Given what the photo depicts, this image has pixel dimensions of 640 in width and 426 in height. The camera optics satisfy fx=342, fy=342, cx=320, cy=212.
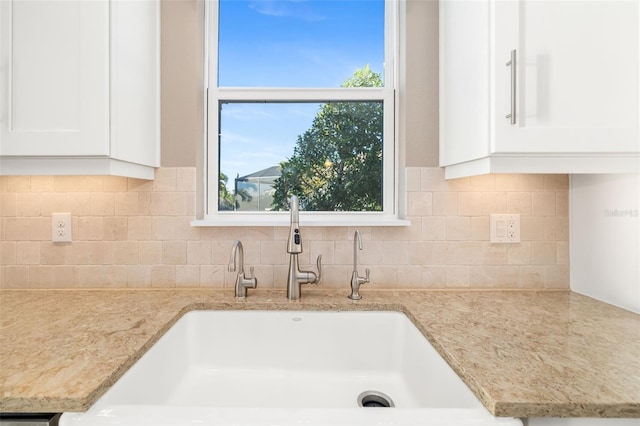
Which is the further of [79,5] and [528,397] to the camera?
[79,5]

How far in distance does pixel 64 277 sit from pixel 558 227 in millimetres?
2012

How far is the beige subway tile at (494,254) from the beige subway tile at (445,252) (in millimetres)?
121

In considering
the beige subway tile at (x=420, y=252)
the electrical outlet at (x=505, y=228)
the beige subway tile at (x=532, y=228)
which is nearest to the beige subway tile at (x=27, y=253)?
the beige subway tile at (x=420, y=252)

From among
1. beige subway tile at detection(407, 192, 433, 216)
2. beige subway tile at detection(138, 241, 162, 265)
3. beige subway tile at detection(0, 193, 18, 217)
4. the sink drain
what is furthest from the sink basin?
beige subway tile at detection(0, 193, 18, 217)

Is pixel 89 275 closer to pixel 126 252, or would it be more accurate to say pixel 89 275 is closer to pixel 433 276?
pixel 126 252

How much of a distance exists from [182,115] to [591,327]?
1.58m

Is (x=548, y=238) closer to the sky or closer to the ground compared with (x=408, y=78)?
closer to the ground

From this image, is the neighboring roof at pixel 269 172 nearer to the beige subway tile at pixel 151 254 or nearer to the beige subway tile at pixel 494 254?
the beige subway tile at pixel 151 254

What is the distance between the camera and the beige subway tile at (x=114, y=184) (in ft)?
4.56

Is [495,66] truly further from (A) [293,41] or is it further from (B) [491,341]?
(A) [293,41]

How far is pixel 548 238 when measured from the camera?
4.54ft

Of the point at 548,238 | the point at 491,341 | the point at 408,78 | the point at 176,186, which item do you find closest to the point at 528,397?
the point at 491,341

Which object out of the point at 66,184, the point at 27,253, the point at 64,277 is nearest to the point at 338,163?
the point at 66,184

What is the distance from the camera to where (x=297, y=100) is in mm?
1540
